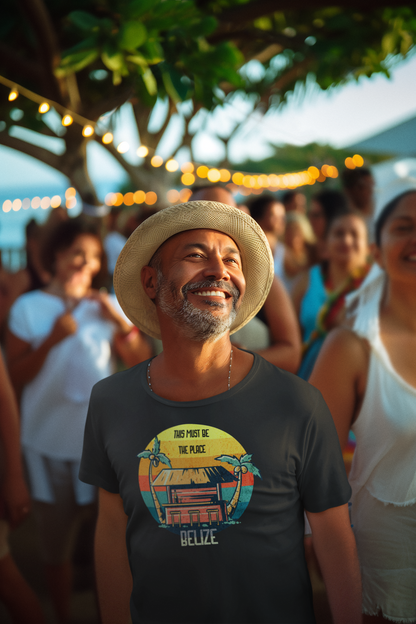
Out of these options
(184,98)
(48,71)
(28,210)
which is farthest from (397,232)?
(28,210)

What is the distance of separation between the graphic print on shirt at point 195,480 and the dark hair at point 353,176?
3252mm

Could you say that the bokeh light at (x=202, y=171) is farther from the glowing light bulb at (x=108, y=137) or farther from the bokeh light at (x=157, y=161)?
the glowing light bulb at (x=108, y=137)

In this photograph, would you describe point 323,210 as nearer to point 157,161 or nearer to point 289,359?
point 157,161

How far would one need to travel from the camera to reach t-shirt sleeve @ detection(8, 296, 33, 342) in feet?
8.56

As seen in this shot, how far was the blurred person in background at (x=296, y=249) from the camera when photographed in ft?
14.0

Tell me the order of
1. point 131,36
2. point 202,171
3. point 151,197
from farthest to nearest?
1. point 151,197
2. point 202,171
3. point 131,36

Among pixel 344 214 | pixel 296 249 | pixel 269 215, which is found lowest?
pixel 296 249

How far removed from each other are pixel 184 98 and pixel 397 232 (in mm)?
1630

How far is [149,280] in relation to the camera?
1548mm

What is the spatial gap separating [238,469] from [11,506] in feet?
4.01

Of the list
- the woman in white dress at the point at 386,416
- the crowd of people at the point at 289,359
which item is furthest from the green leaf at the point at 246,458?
the woman in white dress at the point at 386,416

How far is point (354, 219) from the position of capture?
338 cm

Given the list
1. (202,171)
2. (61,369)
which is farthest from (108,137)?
(202,171)

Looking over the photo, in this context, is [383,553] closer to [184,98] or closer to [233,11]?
[184,98]
